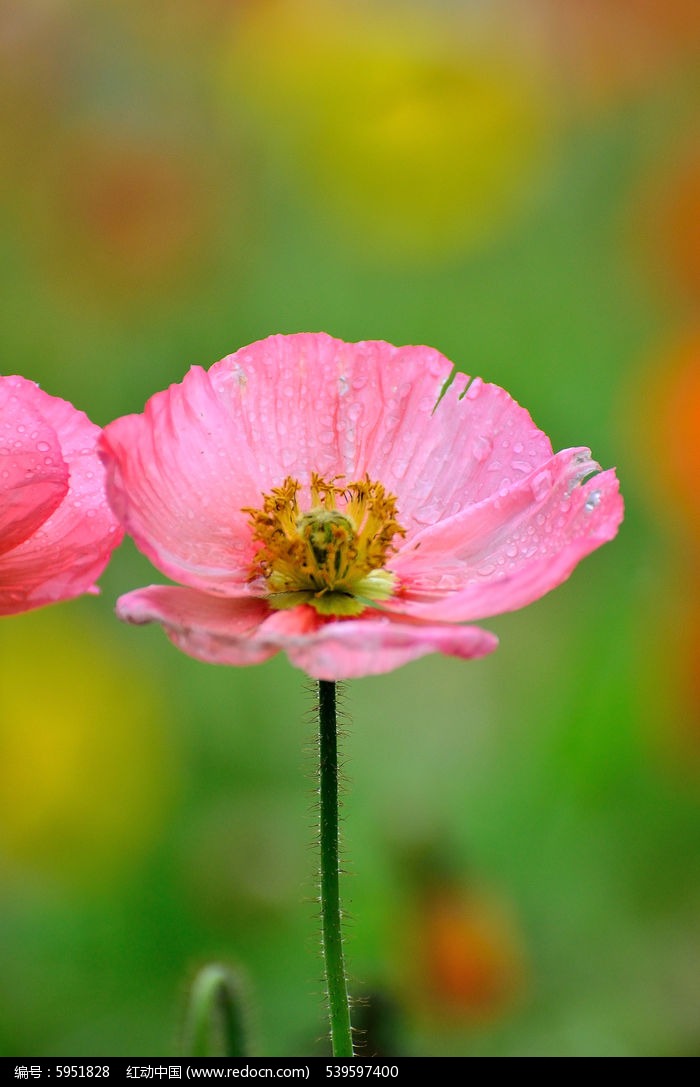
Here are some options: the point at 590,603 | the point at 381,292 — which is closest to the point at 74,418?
the point at 590,603

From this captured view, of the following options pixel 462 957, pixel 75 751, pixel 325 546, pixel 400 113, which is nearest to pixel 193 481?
pixel 325 546

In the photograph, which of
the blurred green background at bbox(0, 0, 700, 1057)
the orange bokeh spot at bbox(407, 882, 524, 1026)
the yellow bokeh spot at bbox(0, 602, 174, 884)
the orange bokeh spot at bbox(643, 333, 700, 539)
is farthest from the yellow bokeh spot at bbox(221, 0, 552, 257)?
the orange bokeh spot at bbox(407, 882, 524, 1026)

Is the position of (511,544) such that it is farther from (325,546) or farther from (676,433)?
(676,433)

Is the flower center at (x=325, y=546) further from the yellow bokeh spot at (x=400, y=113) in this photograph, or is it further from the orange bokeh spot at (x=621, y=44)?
the orange bokeh spot at (x=621, y=44)

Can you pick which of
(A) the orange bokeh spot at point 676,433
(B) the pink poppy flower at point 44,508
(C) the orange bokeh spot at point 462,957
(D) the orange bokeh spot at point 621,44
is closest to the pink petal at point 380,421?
(B) the pink poppy flower at point 44,508

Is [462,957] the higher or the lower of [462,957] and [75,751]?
the lower

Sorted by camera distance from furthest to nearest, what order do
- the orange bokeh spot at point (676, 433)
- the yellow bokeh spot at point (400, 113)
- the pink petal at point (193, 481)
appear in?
the yellow bokeh spot at point (400, 113) < the orange bokeh spot at point (676, 433) < the pink petal at point (193, 481)
